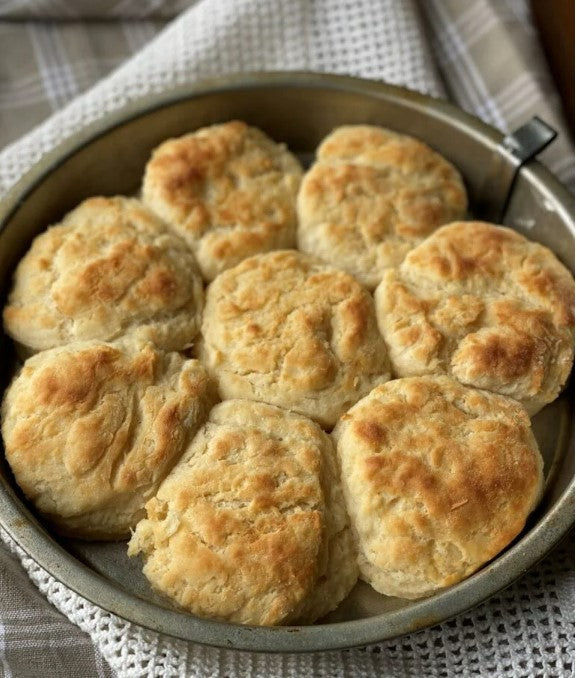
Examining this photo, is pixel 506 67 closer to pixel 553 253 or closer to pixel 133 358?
pixel 553 253

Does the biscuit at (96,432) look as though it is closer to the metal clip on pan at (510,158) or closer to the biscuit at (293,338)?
the biscuit at (293,338)

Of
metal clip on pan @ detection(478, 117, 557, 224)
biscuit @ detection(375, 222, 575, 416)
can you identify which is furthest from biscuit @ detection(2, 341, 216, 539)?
metal clip on pan @ detection(478, 117, 557, 224)

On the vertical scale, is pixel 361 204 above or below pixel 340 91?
below

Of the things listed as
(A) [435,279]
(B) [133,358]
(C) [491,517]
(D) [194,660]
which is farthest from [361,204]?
(D) [194,660]

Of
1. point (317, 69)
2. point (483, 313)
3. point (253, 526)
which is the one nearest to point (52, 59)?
point (317, 69)

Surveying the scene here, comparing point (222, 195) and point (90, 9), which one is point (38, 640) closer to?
point (222, 195)

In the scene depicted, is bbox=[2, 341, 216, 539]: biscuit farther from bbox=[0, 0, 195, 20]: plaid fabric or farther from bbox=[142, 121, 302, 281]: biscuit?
bbox=[0, 0, 195, 20]: plaid fabric
